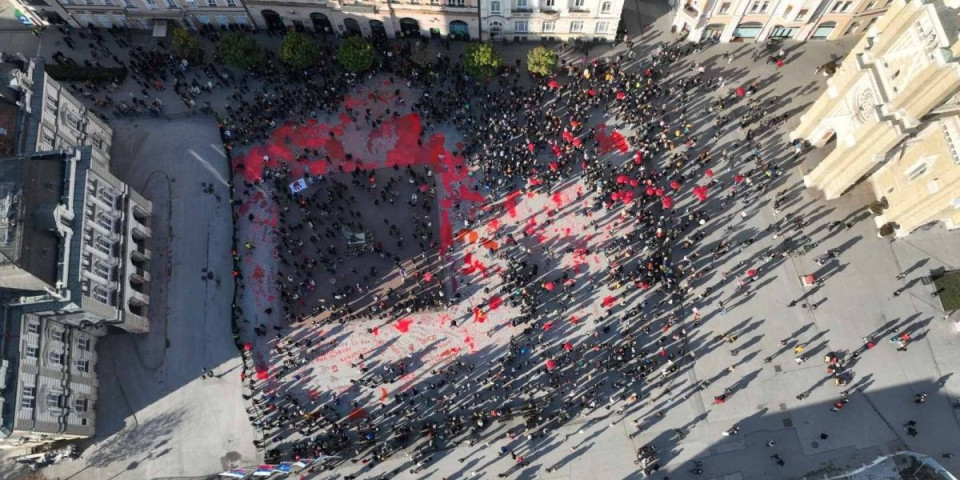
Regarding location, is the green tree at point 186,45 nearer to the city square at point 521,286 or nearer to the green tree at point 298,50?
the city square at point 521,286

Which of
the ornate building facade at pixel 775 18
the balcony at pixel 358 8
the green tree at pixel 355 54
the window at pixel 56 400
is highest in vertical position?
the balcony at pixel 358 8

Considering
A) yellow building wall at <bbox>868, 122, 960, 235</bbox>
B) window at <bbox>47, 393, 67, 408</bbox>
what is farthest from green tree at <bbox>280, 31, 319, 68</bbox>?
yellow building wall at <bbox>868, 122, 960, 235</bbox>

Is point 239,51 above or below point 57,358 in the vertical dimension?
above

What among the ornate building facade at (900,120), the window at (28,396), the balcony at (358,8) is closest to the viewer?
the ornate building facade at (900,120)

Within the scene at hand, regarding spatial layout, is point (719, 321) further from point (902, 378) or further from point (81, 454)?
point (81, 454)

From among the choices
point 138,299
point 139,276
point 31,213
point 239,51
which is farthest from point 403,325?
point 239,51

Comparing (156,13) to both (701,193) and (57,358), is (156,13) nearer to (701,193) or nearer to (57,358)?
(57,358)

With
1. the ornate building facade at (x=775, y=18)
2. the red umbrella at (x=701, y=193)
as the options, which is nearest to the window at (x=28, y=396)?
the red umbrella at (x=701, y=193)
